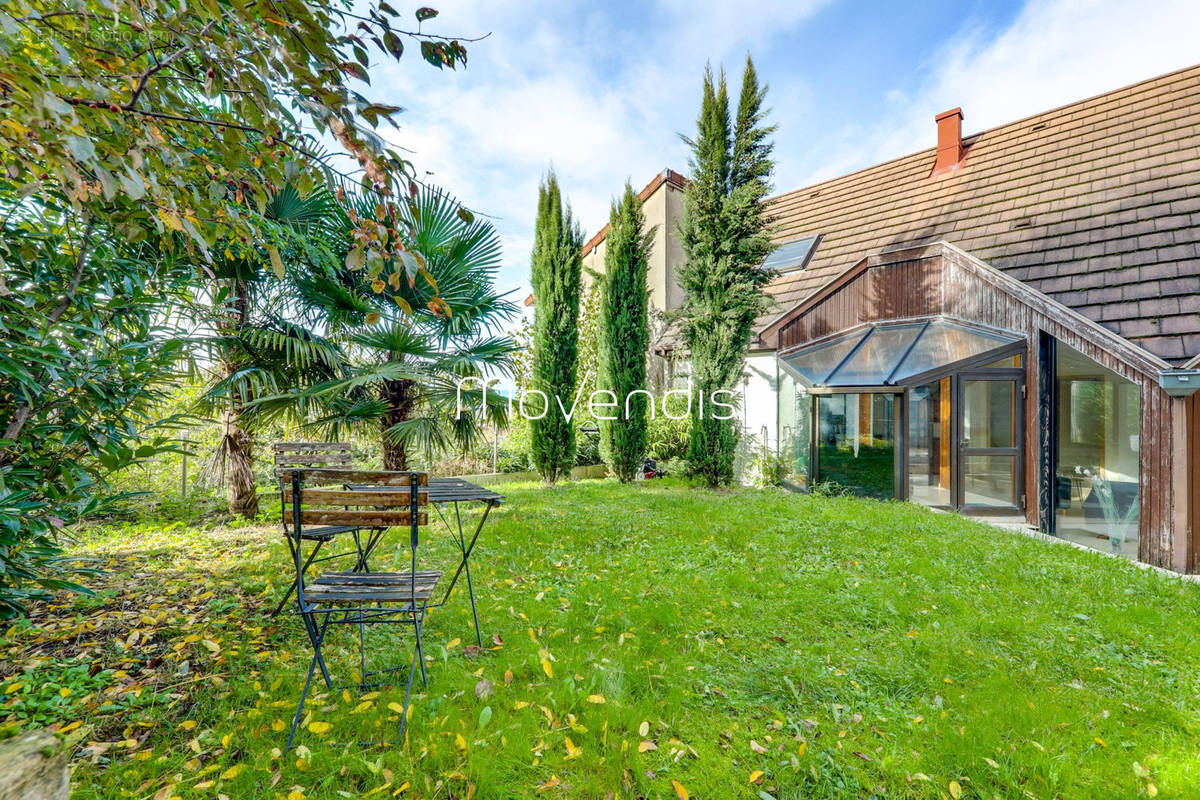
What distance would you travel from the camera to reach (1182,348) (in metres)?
5.32

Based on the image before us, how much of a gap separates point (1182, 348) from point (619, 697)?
22.6 ft

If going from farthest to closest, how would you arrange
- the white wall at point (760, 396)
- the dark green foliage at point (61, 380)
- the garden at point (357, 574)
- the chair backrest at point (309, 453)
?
the white wall at point (760, 396) → the chair backrest at point (309, 453) → the dark green foliage at point (61, 380) → the garden at point (357, 574)

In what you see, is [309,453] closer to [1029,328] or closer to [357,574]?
[357,574]

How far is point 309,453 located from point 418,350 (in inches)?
72.8

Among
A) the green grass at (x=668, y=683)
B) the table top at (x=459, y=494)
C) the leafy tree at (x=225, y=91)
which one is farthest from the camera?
the table top at (x=459, y=494)

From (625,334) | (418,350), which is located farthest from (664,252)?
(418,350)

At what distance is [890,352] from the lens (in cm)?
811

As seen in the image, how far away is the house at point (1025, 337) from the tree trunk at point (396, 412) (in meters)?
6.33

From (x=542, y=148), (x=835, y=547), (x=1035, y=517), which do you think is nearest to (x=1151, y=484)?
(x=1035, y=517)

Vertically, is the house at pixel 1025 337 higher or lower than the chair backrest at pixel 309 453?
higher

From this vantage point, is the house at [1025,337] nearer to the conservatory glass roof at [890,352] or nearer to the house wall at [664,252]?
the conservatory glass roof at [890,352]

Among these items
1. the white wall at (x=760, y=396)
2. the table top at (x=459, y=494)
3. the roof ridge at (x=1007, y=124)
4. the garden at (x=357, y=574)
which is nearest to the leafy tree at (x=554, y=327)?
the garden at (x=357, y=574)

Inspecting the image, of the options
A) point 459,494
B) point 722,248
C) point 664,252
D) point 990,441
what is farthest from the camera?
point 664,252

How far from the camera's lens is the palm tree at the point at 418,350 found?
5719 mm
